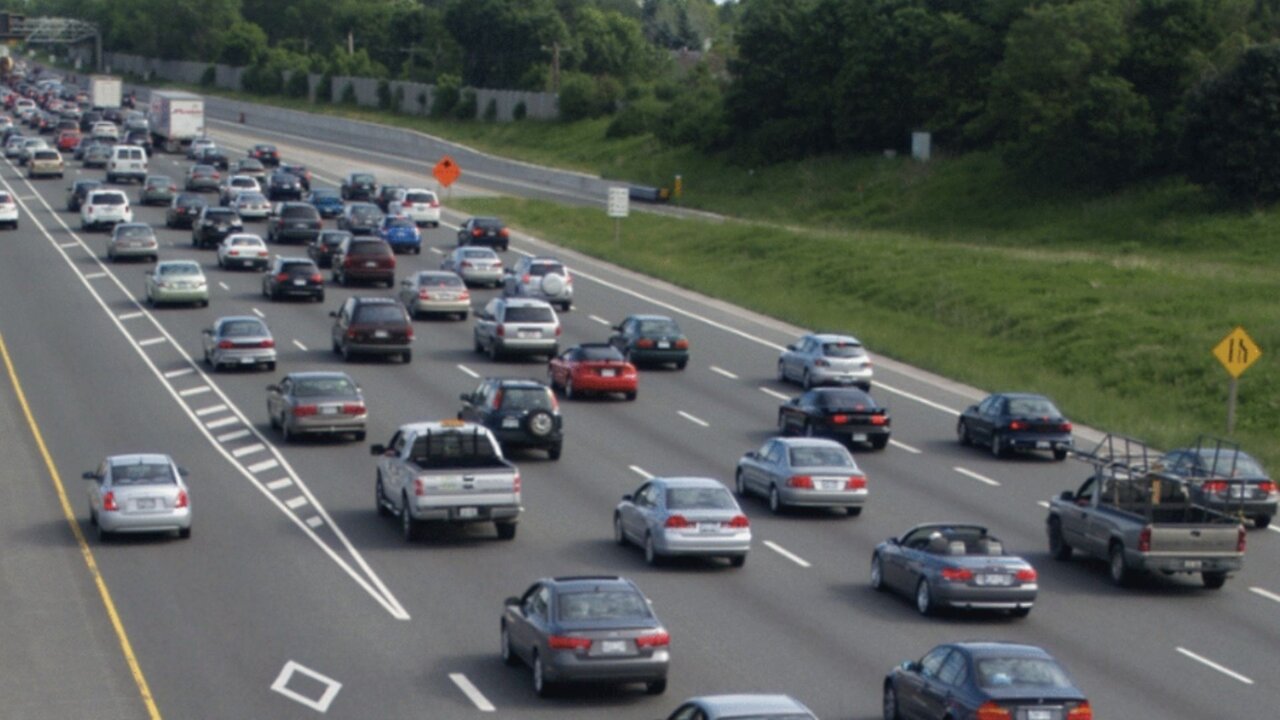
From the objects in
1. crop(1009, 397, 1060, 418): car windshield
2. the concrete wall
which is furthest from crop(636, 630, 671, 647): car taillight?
the concrete wall

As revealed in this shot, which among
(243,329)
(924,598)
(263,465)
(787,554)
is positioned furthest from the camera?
(243,329)

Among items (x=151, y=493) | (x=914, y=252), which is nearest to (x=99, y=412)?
(x=151, y=493)

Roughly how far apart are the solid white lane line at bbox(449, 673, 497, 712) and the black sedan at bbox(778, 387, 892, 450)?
19.4 meters

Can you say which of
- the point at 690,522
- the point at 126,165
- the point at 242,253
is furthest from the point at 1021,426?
the point at 126,165

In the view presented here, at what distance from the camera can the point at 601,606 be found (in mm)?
23547

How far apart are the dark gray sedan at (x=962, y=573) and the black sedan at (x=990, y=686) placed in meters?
6.24

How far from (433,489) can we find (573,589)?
31.1ft

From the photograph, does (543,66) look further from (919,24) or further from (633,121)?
(919,24)

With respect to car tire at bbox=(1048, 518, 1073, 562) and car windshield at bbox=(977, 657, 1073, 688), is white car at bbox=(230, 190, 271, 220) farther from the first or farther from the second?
car windshield at bbox=(977, 657, 1073, 688)

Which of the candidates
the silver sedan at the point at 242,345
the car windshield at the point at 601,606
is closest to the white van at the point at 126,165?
the silver sedan at the point at 242,345

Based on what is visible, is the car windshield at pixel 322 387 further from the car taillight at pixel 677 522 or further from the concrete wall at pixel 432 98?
the concrete wall at pixel 432 98

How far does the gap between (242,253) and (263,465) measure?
3182 cm

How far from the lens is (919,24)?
352 ft

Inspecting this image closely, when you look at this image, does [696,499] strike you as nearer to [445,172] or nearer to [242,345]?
[242,345]
